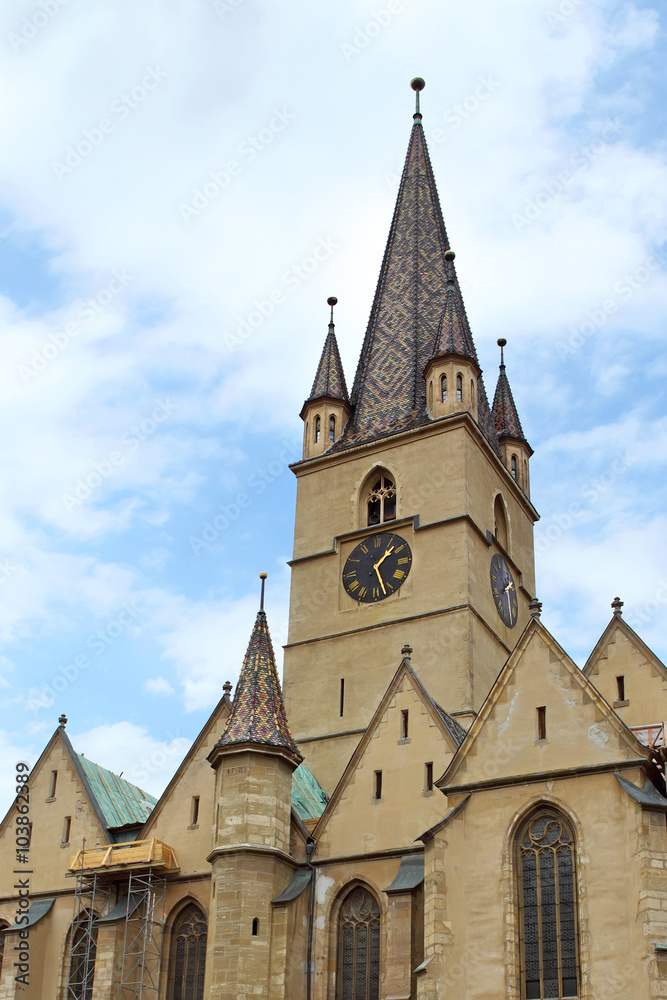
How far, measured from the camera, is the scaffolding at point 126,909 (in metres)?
28.8

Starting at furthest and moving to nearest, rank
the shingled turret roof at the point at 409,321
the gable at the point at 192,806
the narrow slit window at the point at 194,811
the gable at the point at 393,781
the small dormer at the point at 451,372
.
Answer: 1. the shingled turret roof at the point at 409,321
2. the small dormer at the point at 451,372
3. the narrow slit window at the point at 194,811
4. the gable at the point at 192,806
5. the gable at the point at 393,781

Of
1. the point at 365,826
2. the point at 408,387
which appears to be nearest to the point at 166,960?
the point at 365,826

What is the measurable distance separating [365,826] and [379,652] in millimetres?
8684

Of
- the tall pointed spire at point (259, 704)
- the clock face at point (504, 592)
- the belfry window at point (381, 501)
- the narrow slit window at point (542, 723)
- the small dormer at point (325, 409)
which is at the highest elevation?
the small dormer at point (325, 409)

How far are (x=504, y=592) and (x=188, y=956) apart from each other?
47.6ft

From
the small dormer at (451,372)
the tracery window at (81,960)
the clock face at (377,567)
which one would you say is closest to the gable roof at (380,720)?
the tracery window at (81,960)

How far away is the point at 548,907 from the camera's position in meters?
23.5

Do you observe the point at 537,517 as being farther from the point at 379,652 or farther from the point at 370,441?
the point at 379,652

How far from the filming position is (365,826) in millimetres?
27703

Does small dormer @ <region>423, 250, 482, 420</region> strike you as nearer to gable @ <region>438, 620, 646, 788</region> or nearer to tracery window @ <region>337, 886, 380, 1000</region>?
gable @ <region>438, 620, 646, 788</region>

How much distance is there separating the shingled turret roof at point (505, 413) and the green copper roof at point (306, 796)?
50.7ft

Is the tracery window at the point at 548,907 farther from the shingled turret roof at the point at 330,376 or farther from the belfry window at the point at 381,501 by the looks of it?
the shingled turret roof at the point at 330,376

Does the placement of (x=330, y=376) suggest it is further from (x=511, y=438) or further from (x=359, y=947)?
(x=359, y=947)

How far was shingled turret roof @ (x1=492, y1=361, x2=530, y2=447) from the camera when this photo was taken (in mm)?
44906
